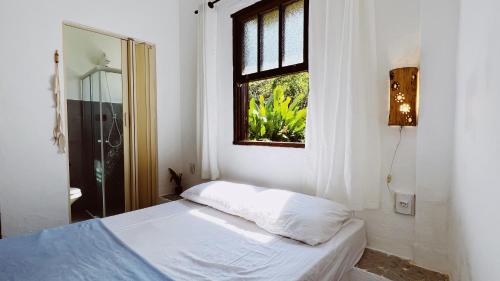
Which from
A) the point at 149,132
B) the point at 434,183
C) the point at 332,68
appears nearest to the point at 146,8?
the point at 149,132

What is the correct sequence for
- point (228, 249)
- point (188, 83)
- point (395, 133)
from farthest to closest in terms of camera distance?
point (188, 83), point (395, 133), point (228, 249)

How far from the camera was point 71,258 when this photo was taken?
116 cm

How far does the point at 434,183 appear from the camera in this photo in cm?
134

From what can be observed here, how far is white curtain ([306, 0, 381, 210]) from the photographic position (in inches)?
60.7

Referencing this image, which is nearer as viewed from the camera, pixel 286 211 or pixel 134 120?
pixel 286 211

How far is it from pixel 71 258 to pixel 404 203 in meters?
1.80

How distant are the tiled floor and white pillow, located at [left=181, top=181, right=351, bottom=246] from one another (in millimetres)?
240

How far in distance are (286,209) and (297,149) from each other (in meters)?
0.64

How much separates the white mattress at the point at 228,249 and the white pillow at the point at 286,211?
5cm

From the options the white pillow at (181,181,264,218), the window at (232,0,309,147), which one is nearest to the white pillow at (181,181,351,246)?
the white pillow at (181,181,264,218)

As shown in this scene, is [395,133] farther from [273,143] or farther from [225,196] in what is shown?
[225,196]

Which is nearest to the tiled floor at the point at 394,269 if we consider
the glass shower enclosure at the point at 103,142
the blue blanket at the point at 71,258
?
the blue blanket at the point at 71,258

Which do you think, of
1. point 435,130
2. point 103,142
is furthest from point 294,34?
point 103,142

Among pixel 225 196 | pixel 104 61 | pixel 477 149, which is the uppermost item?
pixel 104 61
